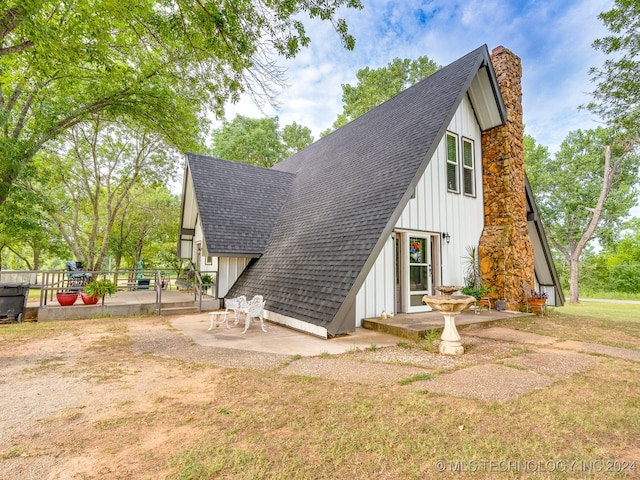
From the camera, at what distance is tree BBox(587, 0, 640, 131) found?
10305mm

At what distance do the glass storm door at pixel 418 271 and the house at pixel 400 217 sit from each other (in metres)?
0.03

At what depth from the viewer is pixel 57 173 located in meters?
16.2

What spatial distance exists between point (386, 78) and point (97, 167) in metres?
20.7

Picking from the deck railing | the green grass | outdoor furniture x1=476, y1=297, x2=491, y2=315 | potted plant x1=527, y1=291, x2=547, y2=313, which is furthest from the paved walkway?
the green grass

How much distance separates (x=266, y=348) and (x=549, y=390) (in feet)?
13.1

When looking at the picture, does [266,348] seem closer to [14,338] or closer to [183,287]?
[14,338]

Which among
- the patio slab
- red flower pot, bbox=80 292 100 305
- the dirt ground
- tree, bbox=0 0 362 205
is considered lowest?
the dirt ground

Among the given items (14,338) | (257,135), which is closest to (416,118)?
(14,338)

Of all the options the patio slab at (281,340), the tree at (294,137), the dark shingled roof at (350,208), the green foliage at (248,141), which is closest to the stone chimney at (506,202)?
the dark shingled roof at (350,208)

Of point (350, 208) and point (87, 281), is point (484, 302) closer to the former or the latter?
point (350, 208)

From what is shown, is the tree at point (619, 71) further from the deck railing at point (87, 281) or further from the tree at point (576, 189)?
the deck railing at point (87, 281)

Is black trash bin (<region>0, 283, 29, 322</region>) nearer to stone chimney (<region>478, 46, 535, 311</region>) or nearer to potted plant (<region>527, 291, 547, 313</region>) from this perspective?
stone chimney (<region>478, 46, 535, 311</region>)

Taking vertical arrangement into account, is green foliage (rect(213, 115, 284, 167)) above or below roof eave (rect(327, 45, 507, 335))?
above

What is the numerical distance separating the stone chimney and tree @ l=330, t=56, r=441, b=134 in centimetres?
1508
